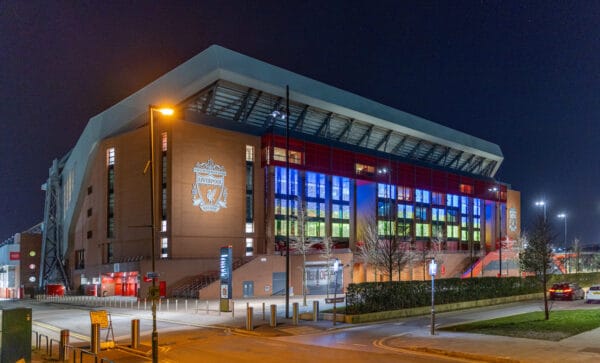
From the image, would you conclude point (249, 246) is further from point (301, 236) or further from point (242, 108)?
point (242, 108)

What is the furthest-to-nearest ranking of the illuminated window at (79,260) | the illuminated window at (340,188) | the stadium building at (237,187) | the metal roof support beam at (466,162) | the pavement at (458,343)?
the metal roof support beam at (466,162) < the illuminated window at (79,260) < the illuminated window at (340,188) < the stadium building at (237,187) < the pavement at (458,343)

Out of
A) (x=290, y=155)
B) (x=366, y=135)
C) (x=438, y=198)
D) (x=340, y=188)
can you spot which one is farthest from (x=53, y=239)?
(x=438, y=198)

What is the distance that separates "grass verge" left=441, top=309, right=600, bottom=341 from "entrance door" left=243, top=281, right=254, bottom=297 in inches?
1164

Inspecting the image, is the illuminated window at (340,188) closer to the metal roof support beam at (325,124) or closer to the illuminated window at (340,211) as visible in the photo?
the illuminated window at (340,211)

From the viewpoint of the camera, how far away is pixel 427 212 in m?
87.0

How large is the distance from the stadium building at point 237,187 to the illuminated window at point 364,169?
0.69 feet

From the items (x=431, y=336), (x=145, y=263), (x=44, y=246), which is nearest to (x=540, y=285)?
(x=431, y=336)

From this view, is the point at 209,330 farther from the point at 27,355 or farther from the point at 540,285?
the point at 540,285

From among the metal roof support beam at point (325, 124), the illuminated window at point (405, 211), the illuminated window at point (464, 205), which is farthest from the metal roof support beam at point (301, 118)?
the illuminated window at point (464, 205)

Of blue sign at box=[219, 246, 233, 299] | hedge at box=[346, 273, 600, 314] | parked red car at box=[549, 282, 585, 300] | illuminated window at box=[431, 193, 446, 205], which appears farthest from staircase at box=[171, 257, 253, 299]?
illuminated window at box=[431, 193, 446, 205]

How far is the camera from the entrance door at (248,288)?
52.9 metres

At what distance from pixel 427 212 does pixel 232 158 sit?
39.2 m

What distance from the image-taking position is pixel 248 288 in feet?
174

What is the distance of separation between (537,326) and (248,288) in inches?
1326
